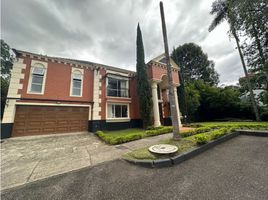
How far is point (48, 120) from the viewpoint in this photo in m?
9.49

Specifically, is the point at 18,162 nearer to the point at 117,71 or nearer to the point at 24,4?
the point at 24,4

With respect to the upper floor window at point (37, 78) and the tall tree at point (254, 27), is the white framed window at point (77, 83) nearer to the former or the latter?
the upper floor window at point (37, 78)

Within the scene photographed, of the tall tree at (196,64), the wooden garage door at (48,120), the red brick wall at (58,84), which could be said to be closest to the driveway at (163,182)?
the wooden garage door at (48,120)

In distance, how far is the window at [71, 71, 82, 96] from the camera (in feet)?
36.2

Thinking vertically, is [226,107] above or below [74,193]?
above

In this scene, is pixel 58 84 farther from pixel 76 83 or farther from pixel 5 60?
pixel 5 60

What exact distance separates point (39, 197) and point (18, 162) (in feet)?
10.4

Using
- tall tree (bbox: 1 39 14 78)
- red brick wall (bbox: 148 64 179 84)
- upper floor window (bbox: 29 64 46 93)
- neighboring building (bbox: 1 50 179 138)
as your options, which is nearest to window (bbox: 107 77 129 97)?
neighboring building (bbox: 1 50 179 138)

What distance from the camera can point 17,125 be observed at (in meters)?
8.48

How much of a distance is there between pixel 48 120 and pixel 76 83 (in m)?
3.95

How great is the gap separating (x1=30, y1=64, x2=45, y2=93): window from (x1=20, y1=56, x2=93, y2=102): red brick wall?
1.16 feet

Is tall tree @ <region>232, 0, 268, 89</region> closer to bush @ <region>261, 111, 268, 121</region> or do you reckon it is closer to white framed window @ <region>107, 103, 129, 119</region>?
bush @ <region>261, 111, 268, 121</region>

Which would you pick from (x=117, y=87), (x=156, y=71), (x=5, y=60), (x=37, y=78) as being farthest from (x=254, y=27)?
(x=5, y=60)

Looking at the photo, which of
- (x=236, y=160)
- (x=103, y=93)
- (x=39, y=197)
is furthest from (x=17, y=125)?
(x=236, y=160)
